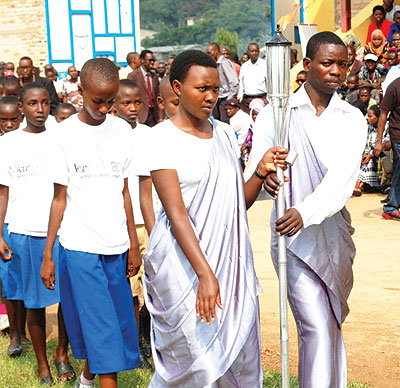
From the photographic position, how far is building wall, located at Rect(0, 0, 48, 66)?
2112 centimetres

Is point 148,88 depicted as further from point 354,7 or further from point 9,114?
point 354,7

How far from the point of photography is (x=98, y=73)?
4.45 meters

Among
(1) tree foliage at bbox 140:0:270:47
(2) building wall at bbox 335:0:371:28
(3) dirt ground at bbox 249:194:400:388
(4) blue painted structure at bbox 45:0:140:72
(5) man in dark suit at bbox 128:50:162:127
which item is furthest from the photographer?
(1) tree foliage at bbox 140:0:270:47

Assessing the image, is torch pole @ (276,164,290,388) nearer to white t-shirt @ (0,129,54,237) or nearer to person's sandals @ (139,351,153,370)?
person's sandals @ (139,351,153,370)

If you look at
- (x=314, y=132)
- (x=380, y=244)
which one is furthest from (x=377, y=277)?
(x=314, y=132)

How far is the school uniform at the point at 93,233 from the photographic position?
14.8 feet

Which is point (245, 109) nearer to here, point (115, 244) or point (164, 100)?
point (164, 100)

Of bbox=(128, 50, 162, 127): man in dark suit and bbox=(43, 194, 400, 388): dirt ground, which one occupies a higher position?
bbox=(128, 50, 162, 127): man in dark suit

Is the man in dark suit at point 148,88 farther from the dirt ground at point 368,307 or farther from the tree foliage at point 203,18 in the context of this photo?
the tree foliage at point 203,18

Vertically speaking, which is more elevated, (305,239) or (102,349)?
(305,239)

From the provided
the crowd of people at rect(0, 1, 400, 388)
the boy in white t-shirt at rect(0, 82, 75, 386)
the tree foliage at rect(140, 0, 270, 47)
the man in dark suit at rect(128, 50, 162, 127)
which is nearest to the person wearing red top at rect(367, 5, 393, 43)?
the man in dark suit at rect(128, 50, 162, 127)

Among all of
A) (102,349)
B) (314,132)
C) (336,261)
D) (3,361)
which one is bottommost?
(3,361)

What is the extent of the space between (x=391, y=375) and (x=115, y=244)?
2.06 meters

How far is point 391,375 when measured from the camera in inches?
206
